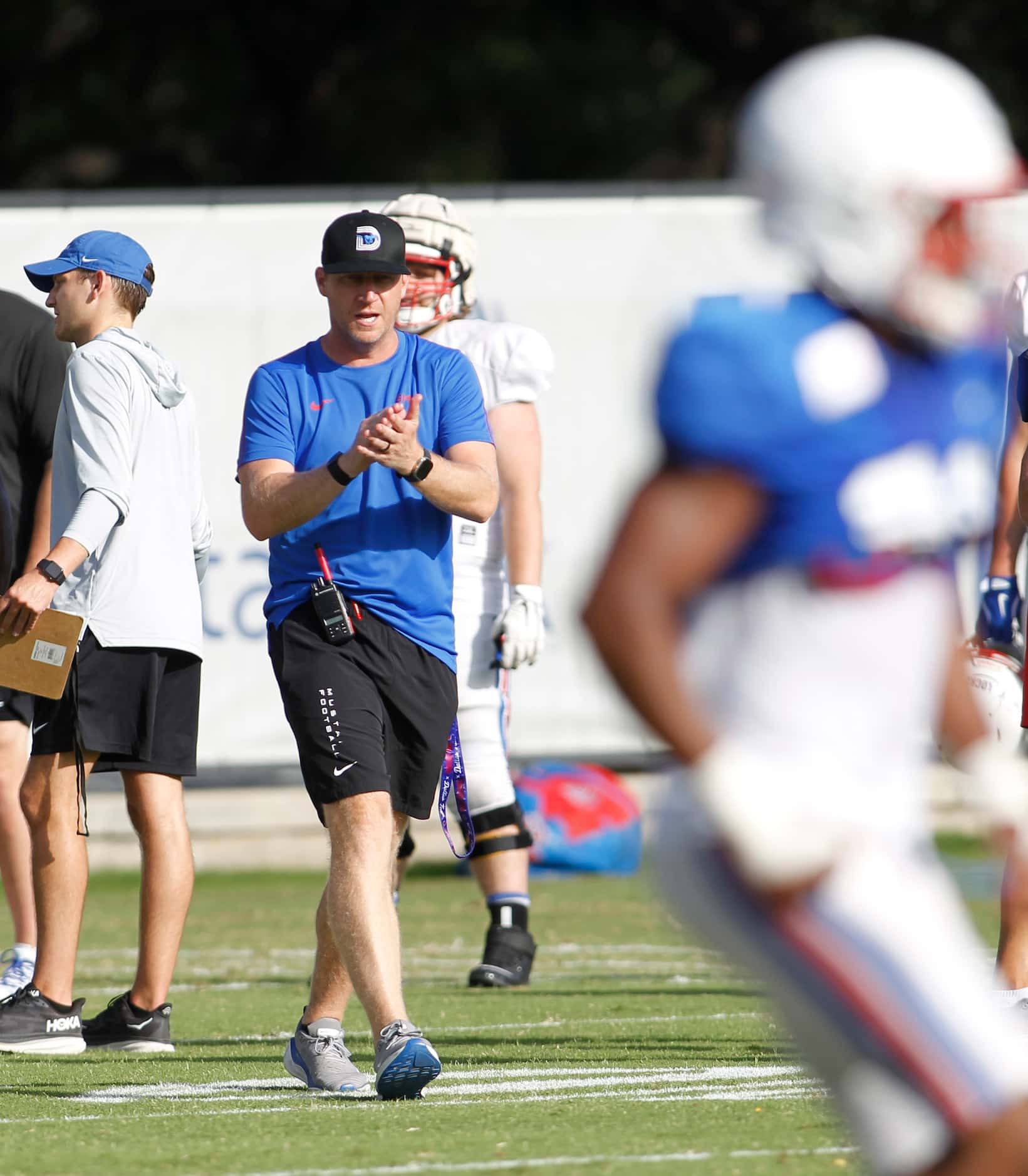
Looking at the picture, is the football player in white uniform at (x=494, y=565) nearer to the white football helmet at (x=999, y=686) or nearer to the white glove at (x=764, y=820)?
the white football helmet at (x=999, y=686)

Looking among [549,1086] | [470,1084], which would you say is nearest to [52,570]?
[470,1084]

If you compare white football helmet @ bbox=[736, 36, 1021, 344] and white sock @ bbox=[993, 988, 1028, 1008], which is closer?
white football helmet @ bbox=[736, 36, 1021, 344]

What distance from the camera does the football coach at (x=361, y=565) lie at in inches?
194

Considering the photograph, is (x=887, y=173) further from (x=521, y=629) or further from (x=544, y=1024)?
(x=521, y=629)

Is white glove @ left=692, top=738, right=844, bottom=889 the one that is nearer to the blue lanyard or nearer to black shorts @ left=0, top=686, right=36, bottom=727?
the blue lanyard

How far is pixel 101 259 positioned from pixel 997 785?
3.94 metres

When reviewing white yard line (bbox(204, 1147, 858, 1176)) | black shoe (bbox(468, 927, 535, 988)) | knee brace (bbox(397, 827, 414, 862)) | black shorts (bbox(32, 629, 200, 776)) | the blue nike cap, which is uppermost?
the blue nike cap

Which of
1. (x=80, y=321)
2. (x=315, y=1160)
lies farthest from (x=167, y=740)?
(x=315, y=1160)

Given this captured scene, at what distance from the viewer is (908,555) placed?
257 cm

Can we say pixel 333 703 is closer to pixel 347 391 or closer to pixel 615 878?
pixel 347 391

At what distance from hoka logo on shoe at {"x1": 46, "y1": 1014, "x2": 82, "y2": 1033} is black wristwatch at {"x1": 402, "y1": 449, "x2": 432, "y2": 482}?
1839 mm

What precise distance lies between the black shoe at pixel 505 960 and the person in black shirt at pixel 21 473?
1417mm

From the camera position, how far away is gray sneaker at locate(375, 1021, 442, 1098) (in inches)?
187

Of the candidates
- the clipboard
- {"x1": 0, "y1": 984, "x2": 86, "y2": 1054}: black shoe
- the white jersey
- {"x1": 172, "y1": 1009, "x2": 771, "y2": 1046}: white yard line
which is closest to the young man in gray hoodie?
{"x1": 0, "y1": 984, "x2": 86, "y2": 1054}: black shoe
